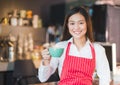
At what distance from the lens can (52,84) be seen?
5.74ft

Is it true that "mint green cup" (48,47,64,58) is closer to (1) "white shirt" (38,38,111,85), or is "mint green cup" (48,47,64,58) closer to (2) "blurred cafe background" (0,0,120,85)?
(1) "white shirt" (38,38,111,85)

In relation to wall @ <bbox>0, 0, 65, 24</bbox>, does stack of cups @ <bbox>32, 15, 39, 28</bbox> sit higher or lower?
lower

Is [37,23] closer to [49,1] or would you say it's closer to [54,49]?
[49,1]

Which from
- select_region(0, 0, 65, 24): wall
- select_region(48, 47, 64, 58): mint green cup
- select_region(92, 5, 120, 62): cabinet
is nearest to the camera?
select_region(48, 47, 64, 58): mint green cup

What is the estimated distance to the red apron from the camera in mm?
1354

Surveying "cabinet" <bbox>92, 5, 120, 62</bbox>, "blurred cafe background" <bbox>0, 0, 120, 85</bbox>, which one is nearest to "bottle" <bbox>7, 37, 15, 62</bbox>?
"blurred cafe background" <bbox>0, 0, 120, 85</bbox>

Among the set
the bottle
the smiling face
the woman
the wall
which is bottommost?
the bottle

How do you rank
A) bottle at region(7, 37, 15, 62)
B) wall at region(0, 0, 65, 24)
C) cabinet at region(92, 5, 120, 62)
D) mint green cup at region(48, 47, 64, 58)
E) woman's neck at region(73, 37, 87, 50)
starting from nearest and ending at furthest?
mint green cup at region(48, 47, 64, 58)
woman's neck at region(73, 37, 87, 50)
cabinet at region(92, 5, 120, 62)
bottle at region(7, 37, 15, 62)
wall at region(0, 0, 65, 24)

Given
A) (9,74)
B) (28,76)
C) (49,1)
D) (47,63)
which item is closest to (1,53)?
(9,74)

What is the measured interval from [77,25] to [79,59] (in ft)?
0.63

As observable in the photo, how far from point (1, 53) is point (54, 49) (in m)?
1.47

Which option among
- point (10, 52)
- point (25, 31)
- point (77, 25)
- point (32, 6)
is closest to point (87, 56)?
point (77, 25)

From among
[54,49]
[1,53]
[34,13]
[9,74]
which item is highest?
[34,13]

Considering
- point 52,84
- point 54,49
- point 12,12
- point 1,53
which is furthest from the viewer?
point 12,12
